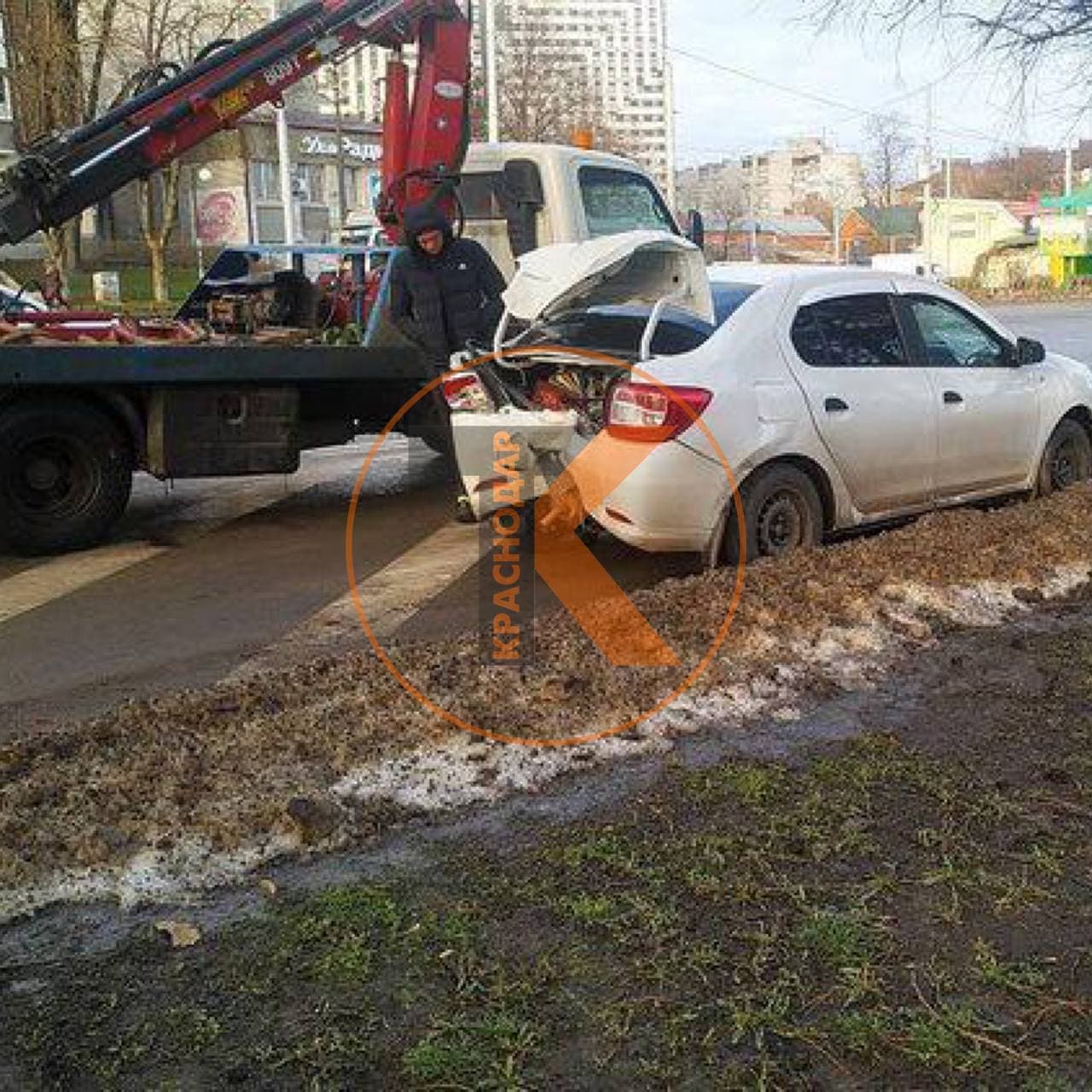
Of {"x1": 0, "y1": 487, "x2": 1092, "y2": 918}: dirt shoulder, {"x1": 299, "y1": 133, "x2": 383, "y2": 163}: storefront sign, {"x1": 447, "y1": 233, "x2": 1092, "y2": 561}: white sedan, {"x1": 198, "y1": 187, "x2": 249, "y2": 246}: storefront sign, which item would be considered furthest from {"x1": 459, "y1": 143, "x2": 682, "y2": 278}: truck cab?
{"x1": 299, "y1": 133, "x2": 383, "y2": 163}: storefront sign

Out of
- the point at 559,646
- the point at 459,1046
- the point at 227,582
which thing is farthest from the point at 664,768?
the point at 227,582

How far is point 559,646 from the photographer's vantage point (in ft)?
16.7

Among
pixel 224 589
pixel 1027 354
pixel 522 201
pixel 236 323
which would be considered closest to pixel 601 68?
pixel 522 201

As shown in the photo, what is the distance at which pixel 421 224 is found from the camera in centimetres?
762

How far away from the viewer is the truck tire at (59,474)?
7.32 metres

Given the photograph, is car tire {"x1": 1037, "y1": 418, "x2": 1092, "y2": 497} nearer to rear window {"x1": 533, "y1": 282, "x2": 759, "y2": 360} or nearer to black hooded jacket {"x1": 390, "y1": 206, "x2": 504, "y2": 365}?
rear window {"x1": 533, "y1": 282, "x2": 759, "y2": 360}

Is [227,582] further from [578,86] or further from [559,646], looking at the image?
[578,86]

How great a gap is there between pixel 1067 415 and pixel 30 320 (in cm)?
668

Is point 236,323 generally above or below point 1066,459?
above

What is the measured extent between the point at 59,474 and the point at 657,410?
12.7 ft

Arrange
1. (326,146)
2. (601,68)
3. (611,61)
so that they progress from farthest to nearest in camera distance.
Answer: (326,146), (601,68), (611,61)

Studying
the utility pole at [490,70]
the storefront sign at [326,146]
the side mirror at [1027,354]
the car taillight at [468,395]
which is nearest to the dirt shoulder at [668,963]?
the car taillight at [468,395]

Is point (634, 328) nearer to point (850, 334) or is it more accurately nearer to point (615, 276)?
point (615, 276)

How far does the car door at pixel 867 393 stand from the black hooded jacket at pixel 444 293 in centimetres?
207
